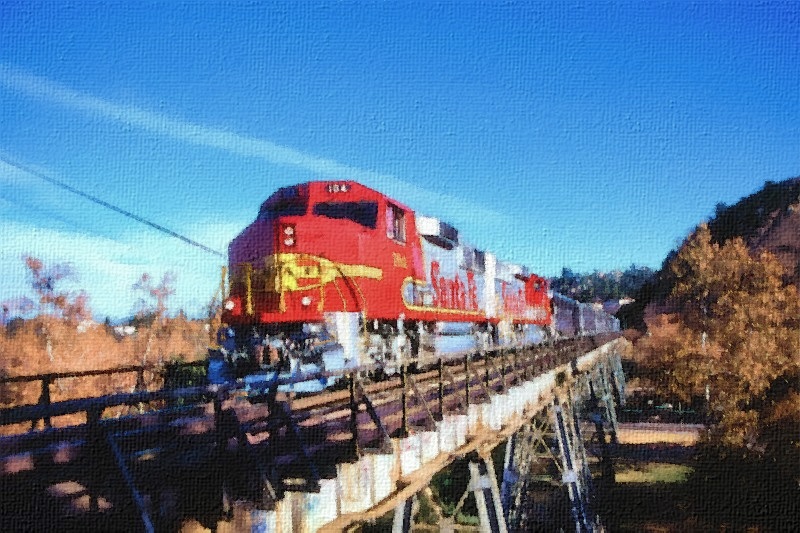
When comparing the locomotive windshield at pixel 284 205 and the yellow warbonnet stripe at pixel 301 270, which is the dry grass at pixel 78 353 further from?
the yellow warbonnet stripe at pixel 301 270

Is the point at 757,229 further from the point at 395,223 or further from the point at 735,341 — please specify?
the point at 395,223

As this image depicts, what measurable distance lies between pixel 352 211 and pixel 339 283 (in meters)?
2.06

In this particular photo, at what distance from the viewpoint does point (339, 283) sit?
9211mm

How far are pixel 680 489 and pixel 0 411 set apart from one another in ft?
81.2

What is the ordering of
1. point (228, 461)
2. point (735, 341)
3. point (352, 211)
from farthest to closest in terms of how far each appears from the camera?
point (735, 341)
point (352, 211)
point (228, 461)

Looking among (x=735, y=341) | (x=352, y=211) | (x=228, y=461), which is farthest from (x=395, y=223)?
(x=735, y=341)

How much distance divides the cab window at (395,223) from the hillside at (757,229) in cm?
4105

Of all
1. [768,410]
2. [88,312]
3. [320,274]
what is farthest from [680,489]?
[88,312]

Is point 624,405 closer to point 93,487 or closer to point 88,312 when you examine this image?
point 88,312

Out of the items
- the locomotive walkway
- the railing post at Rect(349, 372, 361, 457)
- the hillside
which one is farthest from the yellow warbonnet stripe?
the hillside

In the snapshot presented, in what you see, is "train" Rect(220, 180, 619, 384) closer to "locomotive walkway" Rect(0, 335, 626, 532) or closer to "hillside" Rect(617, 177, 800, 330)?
"locomotive walkway" Rect(0, 335, 626, 532)

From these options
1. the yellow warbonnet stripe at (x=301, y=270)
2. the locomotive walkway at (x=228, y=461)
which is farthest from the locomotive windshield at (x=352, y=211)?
the locomotive walkway at (x=228, y=461)

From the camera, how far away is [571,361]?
54.4 feet

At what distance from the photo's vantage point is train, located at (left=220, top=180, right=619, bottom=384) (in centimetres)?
869
